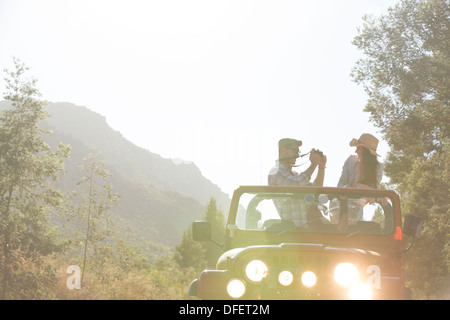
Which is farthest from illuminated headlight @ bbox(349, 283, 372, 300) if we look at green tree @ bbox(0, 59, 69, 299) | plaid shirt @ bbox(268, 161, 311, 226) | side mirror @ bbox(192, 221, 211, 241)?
green tree @ bbox(0, 59, 69, 299)

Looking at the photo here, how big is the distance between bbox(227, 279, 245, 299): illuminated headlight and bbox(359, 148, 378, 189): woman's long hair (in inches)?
121

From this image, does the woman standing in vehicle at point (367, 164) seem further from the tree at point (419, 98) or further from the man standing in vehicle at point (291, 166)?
the tree at point (419, 98)

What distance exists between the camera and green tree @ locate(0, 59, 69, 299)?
17141mm

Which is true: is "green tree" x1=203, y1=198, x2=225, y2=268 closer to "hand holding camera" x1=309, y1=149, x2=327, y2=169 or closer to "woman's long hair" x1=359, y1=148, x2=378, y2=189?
"woman's long hair" x1=359, y1=148, x2=378, y2=189

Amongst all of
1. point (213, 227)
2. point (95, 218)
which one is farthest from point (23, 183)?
point (213, 227)

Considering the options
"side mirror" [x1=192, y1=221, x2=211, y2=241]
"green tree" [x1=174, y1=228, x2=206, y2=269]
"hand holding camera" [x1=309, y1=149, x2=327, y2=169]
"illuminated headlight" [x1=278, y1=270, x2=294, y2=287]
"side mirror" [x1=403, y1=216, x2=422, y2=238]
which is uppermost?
"hand holding camera" [x1=309, y1=149, x2=327, y2=169]

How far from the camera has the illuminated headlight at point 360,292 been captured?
424 cm

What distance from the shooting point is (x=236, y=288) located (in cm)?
425

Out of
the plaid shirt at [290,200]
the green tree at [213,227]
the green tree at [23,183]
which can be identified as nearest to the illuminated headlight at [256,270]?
the plaid shirt at [290,200]

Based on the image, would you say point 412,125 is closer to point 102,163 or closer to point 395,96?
point 395,96

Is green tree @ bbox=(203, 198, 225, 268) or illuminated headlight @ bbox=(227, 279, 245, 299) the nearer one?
illuminated headlight @ bbox=(227, 279, 245, 299)

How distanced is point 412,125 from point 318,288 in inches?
757

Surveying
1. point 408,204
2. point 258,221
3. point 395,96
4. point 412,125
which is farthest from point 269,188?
point 408,204

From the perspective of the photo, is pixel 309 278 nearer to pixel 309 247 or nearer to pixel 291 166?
pixel 309 247
